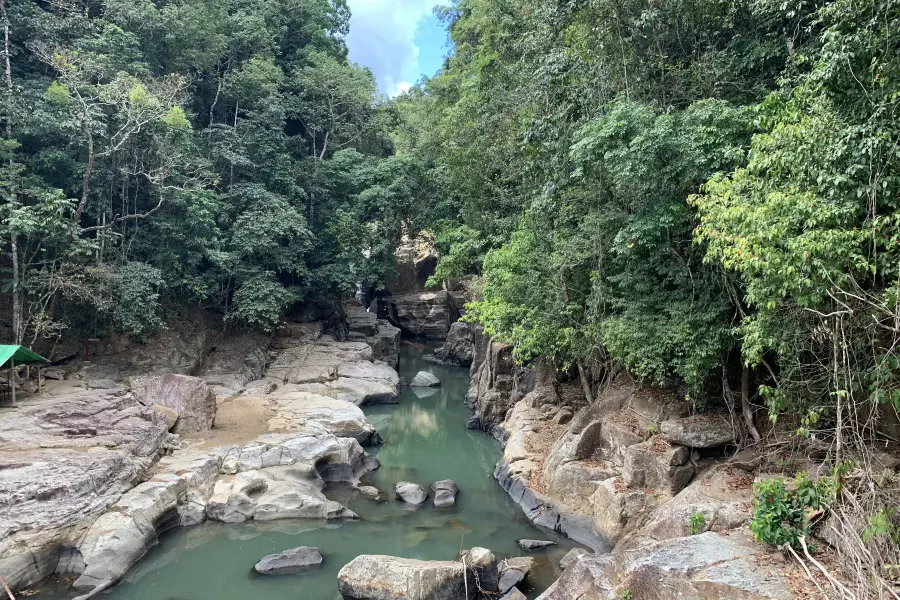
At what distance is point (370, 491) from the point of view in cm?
1341

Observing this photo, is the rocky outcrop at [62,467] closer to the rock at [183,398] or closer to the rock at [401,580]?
the rock at [183,398]

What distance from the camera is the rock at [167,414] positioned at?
14068 mm

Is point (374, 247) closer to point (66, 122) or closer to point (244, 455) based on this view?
point (66, 122)

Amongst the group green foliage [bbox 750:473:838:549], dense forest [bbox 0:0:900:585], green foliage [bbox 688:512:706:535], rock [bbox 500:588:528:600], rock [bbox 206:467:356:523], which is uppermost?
dense forest [bbox 0:0:900:585]

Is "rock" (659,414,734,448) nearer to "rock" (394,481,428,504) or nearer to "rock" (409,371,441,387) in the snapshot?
"rock" (394,481,428,504)

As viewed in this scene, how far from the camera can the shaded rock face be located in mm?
6207

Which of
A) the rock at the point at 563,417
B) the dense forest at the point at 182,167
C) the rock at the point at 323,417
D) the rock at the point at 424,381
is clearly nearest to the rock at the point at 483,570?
the rock at the point at 563,417

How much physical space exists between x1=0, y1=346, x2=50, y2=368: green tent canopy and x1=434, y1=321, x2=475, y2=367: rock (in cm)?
1894

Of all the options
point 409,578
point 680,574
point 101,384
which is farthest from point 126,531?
point 680,574

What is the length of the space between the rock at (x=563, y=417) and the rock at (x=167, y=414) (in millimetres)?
9850

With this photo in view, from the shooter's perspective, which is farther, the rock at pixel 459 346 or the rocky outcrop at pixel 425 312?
the rocky outcrop at pixel 425 312

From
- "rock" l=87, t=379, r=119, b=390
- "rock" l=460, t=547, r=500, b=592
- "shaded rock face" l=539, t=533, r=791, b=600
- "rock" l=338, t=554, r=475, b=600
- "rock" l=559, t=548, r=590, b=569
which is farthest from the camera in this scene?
"rock" l=87, t=379, r=119, b=390

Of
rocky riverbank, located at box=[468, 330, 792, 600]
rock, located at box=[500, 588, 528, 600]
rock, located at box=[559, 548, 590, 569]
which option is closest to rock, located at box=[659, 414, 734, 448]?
rocky riverbank, located at box=[468, 330, 792, 600]

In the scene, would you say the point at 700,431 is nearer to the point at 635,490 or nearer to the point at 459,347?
the point at 635,490
